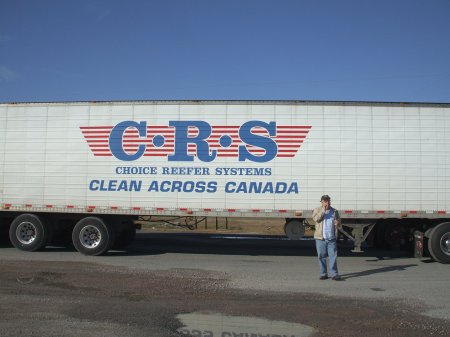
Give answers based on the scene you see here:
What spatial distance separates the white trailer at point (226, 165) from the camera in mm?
11164

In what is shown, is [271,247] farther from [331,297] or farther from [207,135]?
[331,297]

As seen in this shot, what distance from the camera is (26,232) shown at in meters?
12.0

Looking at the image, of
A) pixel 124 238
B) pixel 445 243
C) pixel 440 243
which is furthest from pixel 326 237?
pixel 124 238

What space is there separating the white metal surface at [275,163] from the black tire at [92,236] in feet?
1.23

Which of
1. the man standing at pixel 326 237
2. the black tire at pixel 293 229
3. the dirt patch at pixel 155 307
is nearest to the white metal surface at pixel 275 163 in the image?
the black tire at pixel 293 229

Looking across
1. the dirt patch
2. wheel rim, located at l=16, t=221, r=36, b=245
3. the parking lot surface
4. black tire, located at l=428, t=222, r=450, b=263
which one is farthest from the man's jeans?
wheel rim, located at l=16, t=221, r=36, b=245

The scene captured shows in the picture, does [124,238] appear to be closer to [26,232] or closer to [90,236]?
[90,236]

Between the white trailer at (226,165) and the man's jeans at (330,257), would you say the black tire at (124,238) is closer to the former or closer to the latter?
the white trailer at (226,165)

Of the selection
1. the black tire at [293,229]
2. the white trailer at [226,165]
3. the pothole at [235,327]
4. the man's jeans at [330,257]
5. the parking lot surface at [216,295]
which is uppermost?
the white trailer at [226,165]

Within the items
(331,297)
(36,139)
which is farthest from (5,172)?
(331,297)

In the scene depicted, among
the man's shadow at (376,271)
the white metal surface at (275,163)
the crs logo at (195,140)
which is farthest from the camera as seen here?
the crs logo at (195,140)

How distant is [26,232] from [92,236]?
1.96m

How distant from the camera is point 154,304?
6781mm

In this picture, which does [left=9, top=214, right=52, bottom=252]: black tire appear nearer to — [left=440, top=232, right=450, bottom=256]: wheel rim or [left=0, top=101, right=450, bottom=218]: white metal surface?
[left=0, top=101, right=450, bottom=218]: white metal surface
